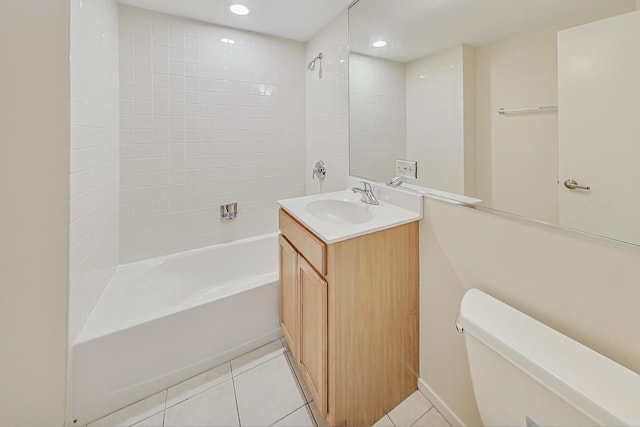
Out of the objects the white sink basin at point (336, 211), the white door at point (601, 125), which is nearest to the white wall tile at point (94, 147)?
the white sink basin at point (336, 211)

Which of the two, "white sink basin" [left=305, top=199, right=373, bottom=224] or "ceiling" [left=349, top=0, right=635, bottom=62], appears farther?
"white sink basin" [left=305, top=199, right=373, bottom=224]

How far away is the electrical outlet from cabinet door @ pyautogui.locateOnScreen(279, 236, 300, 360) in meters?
0.73

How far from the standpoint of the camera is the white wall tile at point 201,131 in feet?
6.14

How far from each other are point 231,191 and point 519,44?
2.02 metres

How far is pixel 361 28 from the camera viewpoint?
1.71 meters

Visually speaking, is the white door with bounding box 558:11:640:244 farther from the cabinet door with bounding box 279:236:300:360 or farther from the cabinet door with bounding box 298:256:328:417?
the cabinet door with bounding box 279:236:300:360

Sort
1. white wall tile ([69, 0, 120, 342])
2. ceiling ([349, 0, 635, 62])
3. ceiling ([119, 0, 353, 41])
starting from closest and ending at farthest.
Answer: ceiling ([349, 0, 635, 62]) < white wall tile ([69, 0, 120, 342]) < ceiling ([119, 0, 353, 41])

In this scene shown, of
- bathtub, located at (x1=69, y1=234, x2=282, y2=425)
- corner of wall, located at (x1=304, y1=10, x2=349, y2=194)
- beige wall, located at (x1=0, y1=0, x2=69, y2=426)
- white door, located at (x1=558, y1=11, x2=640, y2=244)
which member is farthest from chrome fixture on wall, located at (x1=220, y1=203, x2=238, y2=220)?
white door, located at (x1=558, y1=11, x2=640, y2=244)

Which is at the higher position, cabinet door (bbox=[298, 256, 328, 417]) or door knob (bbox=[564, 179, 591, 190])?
door knob (bbox=[564, 179, 591, 190])

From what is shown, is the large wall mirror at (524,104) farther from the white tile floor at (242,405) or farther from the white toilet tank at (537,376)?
the white tile floor at (242,405)

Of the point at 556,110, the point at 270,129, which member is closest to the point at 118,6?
the point at 270,129

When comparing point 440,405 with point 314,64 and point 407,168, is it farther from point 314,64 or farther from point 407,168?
point 314,64

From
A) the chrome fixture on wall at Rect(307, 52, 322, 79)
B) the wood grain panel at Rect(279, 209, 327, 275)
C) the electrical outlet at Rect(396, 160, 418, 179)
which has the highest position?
the chrome fixture on wall at Rect(307, 52, 322, 79)

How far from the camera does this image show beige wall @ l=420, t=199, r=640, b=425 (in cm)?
71
